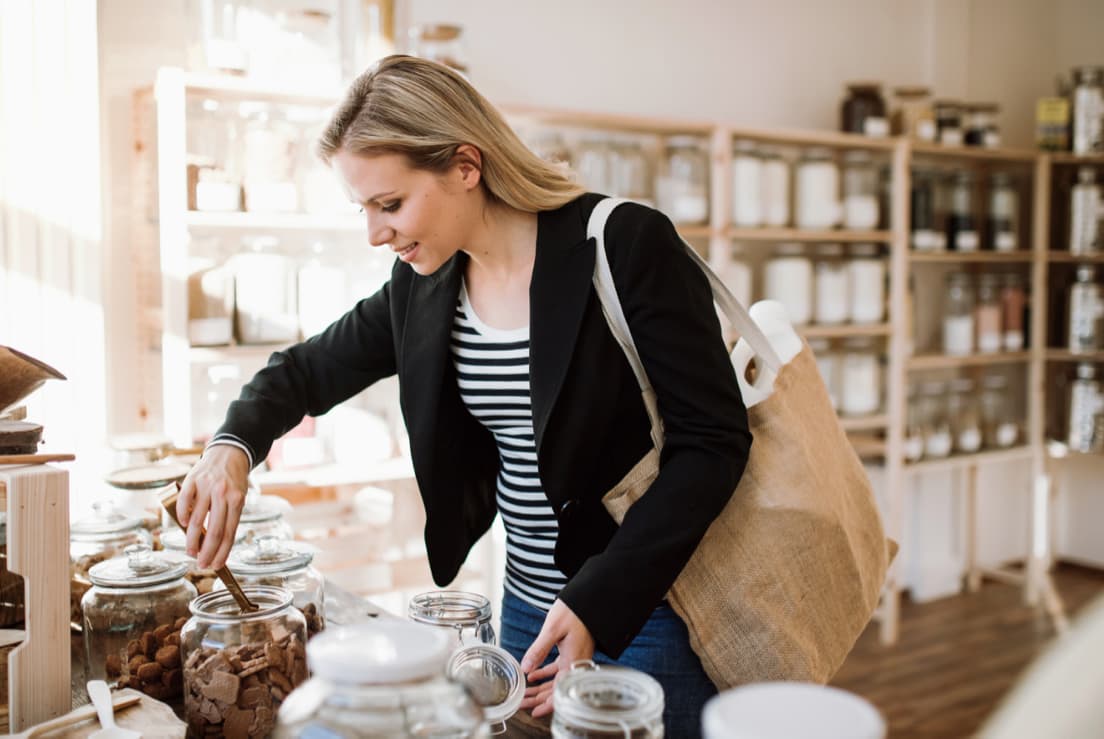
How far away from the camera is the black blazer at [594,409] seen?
111cm

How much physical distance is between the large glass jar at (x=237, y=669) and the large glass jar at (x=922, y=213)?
3408mm

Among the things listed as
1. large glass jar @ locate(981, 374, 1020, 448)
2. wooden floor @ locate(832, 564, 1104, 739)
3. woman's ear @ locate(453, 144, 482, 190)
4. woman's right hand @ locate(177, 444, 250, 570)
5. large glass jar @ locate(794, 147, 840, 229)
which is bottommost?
wooden floor @ locate(832, 564, 1104, 739)

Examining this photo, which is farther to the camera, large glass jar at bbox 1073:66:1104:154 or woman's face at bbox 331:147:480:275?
large glass jar at bbox 1073:66:1104:154

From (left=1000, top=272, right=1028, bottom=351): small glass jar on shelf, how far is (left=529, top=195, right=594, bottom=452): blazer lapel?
3.43m

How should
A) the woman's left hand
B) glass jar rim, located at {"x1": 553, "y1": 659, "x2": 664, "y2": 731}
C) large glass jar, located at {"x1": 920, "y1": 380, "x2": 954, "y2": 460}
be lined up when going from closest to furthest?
glass jar rim, located at {"x1": 553, "y1": 659, "x2": 664, "y2": 731} < the woman's left hand < large glass jar, located at {"x1": 920, "y1": 380, "x2": 954, "y2": 460}

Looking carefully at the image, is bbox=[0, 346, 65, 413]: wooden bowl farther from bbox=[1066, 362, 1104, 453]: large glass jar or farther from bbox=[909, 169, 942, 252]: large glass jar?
bbox=[1066, 362, 1104, 453]: large glass jar

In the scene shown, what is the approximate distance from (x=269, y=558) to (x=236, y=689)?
223mm

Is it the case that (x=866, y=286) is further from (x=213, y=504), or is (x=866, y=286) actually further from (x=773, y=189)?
(x=213, y=504)

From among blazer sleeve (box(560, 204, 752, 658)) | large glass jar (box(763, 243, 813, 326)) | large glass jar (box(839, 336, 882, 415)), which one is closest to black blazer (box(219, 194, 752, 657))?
blazer sleeve (box(560, 204, 752, 658))

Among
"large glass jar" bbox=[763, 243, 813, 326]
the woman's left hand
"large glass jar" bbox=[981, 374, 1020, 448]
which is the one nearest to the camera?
the woman's left hand

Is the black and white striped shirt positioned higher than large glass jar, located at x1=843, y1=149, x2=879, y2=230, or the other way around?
large glass jar, located at x1=843, y1=149, x2=879, y2=230

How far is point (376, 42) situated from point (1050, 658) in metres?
2.63

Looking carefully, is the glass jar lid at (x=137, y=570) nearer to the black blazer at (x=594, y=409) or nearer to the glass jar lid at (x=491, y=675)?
the black blazer at (x=594, y=409)

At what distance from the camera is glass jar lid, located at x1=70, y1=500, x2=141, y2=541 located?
125 centimetres
